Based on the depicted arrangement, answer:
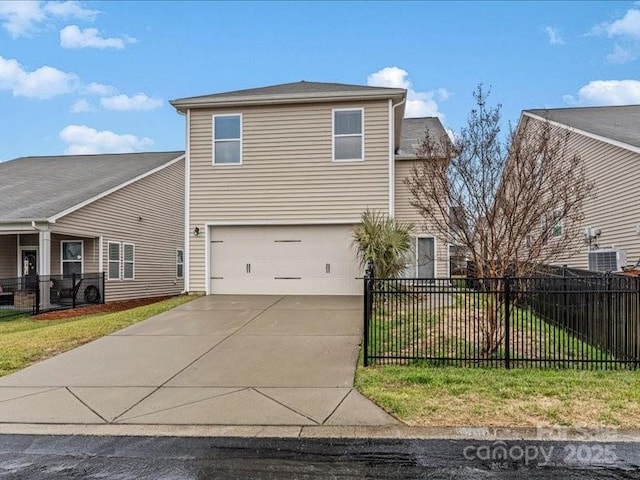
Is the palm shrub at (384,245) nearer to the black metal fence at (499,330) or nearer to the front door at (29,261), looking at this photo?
the black metal fence at (499,330)

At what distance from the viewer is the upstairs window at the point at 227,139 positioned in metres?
13.8

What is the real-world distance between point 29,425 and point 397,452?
3.62 meters

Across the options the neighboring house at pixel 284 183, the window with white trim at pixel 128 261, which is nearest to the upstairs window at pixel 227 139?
the neighboring house at pixel 284 183

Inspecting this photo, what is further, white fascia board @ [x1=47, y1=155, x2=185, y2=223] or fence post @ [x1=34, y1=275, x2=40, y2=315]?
white fascia board @ [x1=47, y1=155, x2=185, y2=223]

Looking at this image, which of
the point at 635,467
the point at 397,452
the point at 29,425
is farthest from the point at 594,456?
the point at 29,425

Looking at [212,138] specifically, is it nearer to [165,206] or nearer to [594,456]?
[165,206]

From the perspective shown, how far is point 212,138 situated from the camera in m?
13.8

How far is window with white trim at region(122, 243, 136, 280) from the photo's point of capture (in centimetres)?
1819

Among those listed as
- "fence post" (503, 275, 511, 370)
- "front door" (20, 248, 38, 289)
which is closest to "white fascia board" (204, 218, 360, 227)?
"fence post" (503, 275, 511, 370)

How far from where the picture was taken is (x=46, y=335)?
9.12 metres

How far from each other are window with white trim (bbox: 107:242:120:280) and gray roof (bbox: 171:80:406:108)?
21.1 feet

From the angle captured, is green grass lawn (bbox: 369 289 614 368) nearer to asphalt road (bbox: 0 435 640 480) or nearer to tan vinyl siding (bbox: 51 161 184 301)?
asphalt road (bbox: 0 435 640 480)

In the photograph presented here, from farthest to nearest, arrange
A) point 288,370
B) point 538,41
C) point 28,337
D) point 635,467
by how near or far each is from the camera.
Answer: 1. point 538,41
2. point 28,337
3. point 288,370
4. point 635,467

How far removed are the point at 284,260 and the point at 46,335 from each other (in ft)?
20.4
